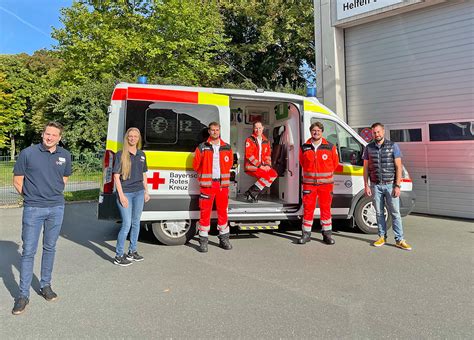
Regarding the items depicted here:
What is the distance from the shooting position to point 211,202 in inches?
219

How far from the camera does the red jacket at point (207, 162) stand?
545 centimetres

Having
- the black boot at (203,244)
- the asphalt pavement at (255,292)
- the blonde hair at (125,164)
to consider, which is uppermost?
the blonde hair at (125,164)

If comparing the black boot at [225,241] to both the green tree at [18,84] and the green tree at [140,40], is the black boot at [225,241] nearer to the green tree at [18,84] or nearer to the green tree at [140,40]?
the green tree at [140,40]

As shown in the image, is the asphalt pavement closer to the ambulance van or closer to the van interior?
the ambulance van

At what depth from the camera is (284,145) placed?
276 inches

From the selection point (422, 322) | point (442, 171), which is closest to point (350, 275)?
point (422, 322)

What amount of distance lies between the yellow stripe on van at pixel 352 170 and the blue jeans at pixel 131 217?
3.34 metres

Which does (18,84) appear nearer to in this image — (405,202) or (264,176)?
(264,176)

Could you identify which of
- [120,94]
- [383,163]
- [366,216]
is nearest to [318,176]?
[383,163]

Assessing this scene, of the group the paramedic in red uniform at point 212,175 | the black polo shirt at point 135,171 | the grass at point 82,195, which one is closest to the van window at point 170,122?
the paramedic in red uniform at point 212,175

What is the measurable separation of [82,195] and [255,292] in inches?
400

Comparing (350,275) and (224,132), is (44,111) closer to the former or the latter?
(224,132)

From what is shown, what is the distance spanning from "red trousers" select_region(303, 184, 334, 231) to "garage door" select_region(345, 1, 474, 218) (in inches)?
171

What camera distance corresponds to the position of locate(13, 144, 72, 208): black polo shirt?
3.62 m
